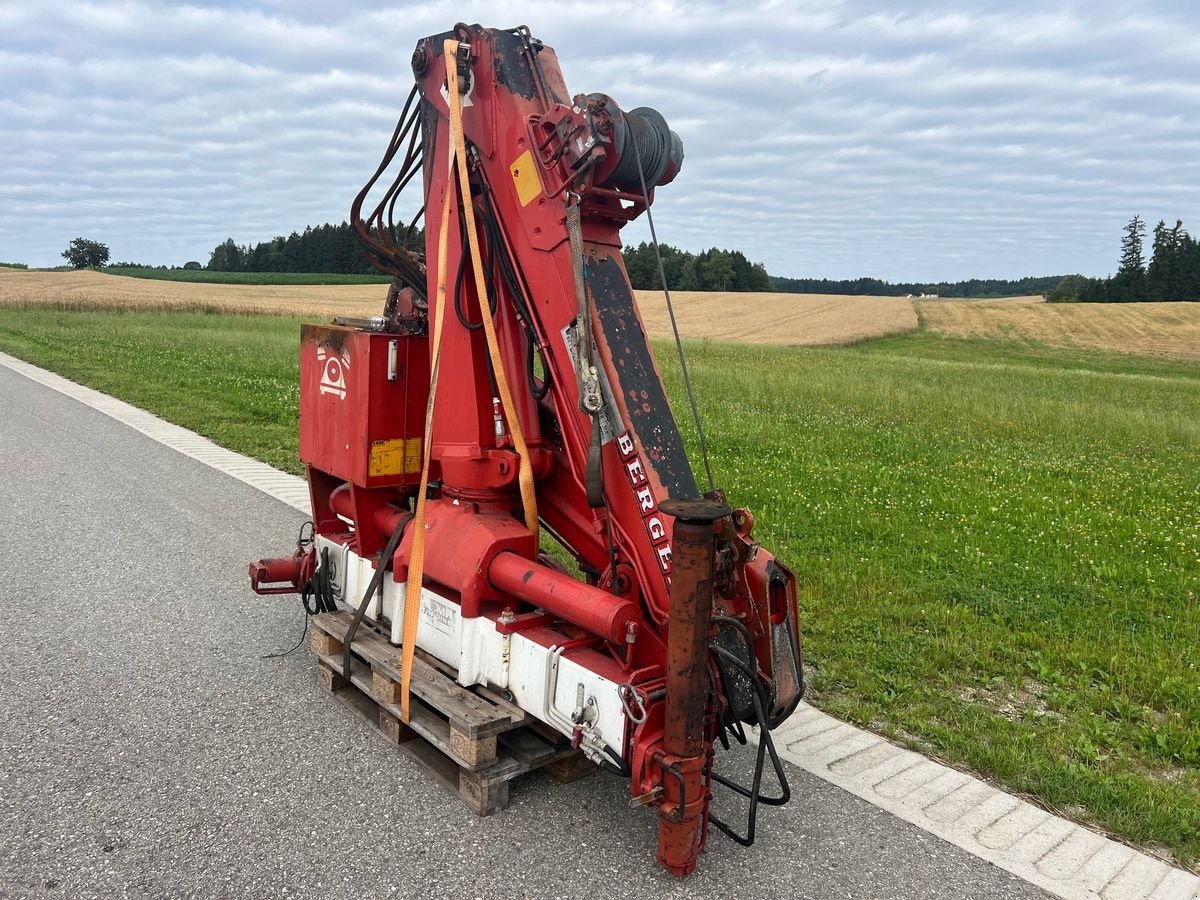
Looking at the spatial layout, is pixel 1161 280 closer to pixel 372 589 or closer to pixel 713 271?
pixel 713 271

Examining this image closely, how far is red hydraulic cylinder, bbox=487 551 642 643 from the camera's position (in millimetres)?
2914

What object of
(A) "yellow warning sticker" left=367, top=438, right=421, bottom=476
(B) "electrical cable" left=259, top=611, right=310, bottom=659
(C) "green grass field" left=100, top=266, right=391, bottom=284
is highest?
(C) "green grass field" left=100, top=266, right=391, bottom=284

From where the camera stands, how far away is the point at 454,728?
3117 millimetres

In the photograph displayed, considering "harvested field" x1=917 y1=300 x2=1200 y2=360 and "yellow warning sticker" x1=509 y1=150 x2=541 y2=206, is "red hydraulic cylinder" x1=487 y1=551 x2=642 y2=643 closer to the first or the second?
"yellow warning sticker" x1=509 y1=150 x2=541 y2=206

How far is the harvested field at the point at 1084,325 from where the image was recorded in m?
39.5

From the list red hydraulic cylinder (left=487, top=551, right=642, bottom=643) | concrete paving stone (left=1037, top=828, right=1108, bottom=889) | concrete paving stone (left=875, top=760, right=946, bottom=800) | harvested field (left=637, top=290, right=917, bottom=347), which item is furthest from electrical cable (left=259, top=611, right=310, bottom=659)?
harvested field (left=637, top=290, right=917, bottom=347)

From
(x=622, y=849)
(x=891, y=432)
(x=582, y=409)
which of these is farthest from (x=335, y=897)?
(x=891, y=432)

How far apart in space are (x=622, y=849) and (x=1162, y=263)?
3111 inches

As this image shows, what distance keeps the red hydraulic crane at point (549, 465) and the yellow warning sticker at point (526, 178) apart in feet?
0.04

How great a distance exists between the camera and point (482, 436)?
362 centimetres

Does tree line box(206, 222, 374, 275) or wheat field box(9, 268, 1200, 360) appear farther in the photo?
tree line box(206, 222, 374, 275)

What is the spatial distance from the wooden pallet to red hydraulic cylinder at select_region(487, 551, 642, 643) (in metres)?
A: 0.42

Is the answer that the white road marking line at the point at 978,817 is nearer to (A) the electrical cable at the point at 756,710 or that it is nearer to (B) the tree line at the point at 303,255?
(A) the electrical cable at the point at 756,710

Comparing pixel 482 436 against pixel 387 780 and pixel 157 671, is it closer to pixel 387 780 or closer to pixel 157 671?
pixel 387 780
